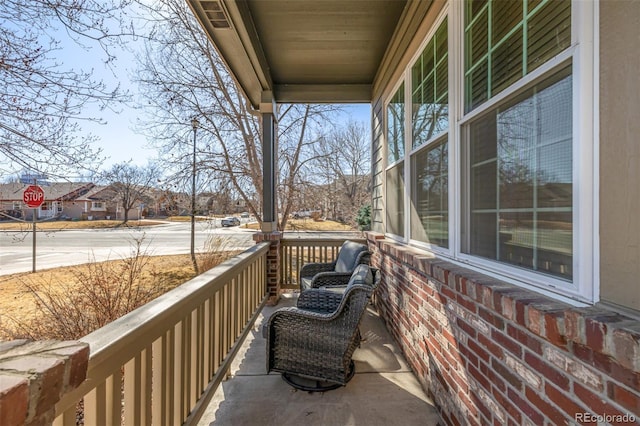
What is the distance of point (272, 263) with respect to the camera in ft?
14.2

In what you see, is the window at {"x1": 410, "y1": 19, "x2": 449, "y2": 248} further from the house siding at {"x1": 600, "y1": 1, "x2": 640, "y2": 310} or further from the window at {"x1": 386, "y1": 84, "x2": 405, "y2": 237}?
the house siding at {"x1": 600, "y1": 1, "x2": 640, "y2": 310}

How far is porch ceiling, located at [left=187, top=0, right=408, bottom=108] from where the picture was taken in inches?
109

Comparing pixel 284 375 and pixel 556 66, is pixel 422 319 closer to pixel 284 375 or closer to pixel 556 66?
pixel 284 375

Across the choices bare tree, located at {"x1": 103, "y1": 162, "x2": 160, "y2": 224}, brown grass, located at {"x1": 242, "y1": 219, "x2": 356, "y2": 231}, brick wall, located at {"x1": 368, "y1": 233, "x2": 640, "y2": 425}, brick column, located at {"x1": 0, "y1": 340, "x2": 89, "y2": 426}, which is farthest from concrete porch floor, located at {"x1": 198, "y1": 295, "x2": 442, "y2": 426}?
brown grass, located at {"x1": 242, "y1": 219, "x2": 356, "y2": 231}

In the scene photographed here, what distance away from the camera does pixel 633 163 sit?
2.74 ft

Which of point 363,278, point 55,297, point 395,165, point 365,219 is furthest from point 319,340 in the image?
point 365,219

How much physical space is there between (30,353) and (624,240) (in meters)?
1.64

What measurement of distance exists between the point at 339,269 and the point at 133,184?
5658 millimetres

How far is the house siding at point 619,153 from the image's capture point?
2.73 ft

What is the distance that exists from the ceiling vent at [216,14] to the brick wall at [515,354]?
8.76 feet

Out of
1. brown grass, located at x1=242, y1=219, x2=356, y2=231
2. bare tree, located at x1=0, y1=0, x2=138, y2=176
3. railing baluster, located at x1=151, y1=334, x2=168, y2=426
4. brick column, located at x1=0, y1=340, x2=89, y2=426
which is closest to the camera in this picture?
brick column, located at x1=0, y1=340, x2=89, y2=426

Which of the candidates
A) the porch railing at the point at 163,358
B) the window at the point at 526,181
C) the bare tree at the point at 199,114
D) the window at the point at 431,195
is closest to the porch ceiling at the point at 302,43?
the window at the point at 431,195

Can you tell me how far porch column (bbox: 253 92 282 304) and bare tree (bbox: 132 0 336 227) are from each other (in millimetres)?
3503

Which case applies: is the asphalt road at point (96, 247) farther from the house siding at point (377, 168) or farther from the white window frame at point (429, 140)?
the white window frame at point (429, 140)
